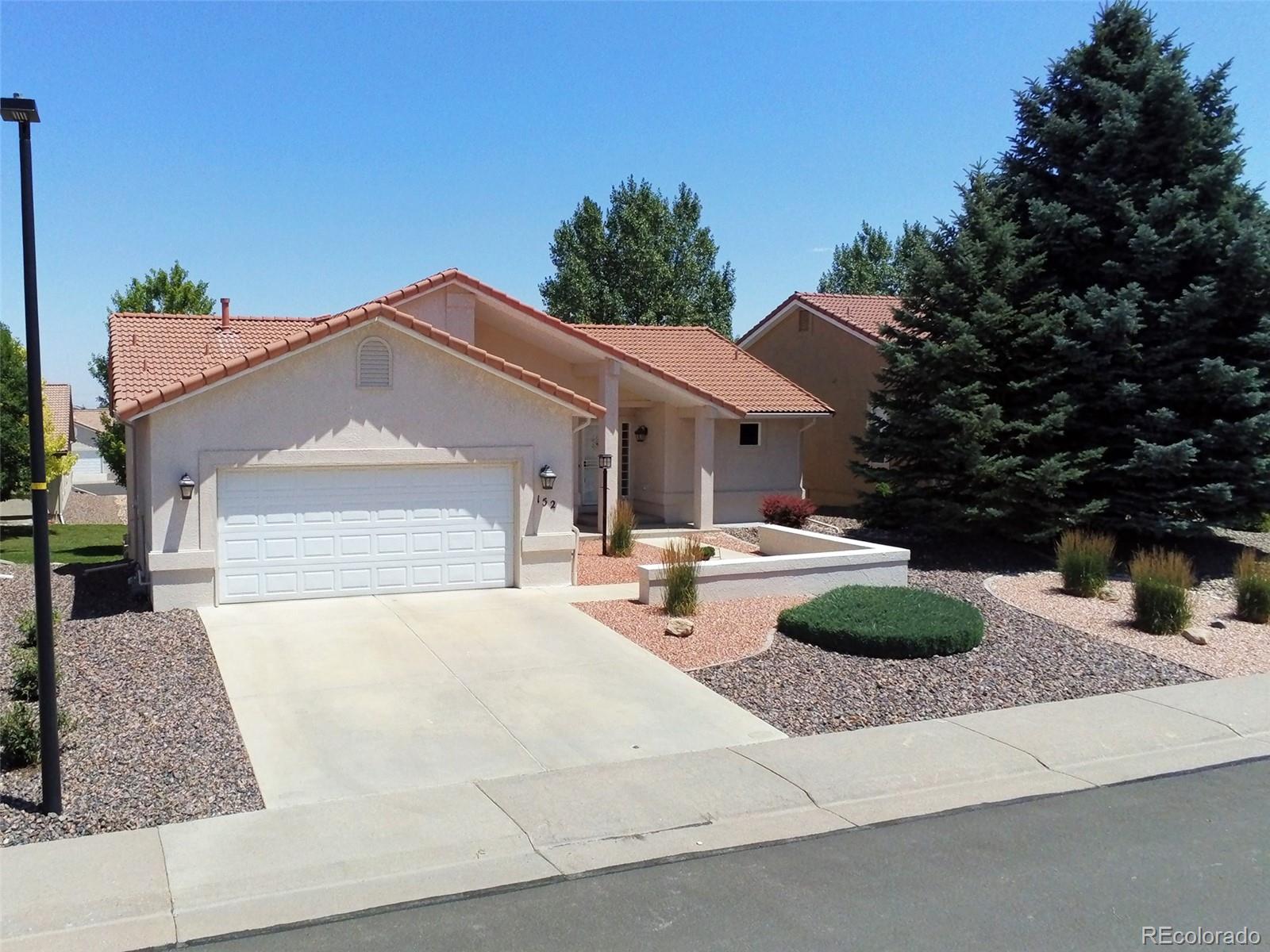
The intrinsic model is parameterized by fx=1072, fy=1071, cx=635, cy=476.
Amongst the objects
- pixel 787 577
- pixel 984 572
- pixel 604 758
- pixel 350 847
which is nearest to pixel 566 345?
pixel 787 577

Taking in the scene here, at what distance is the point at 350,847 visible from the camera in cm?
676

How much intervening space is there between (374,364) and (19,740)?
757 cm

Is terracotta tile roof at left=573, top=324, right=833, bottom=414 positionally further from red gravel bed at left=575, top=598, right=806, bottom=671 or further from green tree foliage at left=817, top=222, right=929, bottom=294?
green tree foliage at left=817, top=222, right=929, bottom=294

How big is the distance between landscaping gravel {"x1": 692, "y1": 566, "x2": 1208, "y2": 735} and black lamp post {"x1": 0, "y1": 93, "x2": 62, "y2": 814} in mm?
5698

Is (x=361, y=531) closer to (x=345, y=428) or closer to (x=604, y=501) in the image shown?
(x=345, y=428)

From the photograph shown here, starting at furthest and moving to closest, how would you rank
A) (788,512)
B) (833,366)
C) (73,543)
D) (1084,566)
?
(73,543), (833,366), (788,512), (1084,566)

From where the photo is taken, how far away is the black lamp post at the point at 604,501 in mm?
19172

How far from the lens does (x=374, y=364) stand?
14367 mm

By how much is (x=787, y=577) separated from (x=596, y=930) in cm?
983

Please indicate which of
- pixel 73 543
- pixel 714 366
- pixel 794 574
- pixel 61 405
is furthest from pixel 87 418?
pixel 794 574

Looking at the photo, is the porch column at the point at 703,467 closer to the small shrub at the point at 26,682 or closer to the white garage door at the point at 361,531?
the white garage door at the point at 361,531

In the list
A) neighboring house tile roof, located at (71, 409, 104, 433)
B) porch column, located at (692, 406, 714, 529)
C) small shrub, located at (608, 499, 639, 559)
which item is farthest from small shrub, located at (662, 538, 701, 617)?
neighboring house tile roof, located at (71, 409, 104, 433)

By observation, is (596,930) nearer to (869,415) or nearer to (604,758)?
(604,758)

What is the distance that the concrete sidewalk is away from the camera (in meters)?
5.95
